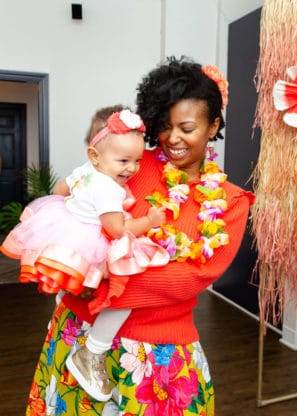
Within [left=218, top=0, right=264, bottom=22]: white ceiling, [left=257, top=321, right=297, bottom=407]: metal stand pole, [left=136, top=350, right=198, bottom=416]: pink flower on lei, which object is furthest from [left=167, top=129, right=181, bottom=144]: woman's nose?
[left=218, top=0, right=264, bottom=22]: white ceiling

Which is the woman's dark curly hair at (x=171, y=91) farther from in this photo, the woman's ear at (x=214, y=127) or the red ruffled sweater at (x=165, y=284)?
the red ruffled sweater at (x=165, y=284)

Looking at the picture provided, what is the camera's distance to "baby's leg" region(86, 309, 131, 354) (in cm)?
125

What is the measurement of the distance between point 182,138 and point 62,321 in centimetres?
71

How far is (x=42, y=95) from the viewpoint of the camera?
197 inches

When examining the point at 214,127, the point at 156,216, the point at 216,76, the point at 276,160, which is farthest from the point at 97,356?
the point at 276,160

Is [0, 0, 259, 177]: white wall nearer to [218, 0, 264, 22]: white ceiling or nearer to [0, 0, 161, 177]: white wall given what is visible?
[0, 0, 161, 177]: white wall

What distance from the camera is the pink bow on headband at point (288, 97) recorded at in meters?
2.04

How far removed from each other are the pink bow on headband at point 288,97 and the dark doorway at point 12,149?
24.5ft

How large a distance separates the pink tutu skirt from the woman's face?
0.33m

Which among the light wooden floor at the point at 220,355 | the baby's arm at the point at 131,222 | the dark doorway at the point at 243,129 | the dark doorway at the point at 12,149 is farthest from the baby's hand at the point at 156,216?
the dark doorway at the point at 12,149

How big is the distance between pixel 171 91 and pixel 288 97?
96cm

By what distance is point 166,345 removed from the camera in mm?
1308

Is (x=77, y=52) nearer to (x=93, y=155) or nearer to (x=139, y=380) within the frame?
(x=93, y=155)

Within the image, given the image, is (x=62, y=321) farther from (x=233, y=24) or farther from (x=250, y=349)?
(x=233, y=24)
